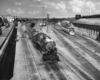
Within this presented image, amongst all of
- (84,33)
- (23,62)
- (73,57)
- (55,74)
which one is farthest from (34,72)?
(84,33)

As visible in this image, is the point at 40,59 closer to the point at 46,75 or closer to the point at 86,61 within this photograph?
the point at 46,75

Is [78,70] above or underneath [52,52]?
underneath

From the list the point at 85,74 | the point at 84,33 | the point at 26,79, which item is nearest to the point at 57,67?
the point at 85,74

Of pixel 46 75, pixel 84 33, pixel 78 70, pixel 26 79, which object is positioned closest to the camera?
pixel 26 79

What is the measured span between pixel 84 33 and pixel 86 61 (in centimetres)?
2727

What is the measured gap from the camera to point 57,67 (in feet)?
63.2

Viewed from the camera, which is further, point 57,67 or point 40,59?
point 40,59

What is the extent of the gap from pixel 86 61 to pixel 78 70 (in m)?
4.93

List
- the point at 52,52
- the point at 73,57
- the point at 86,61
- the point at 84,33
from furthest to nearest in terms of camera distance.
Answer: the point at 84,33 → the point at 73,57 → the point at 86,61 → the point at 52,52

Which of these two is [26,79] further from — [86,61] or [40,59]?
[86,61]

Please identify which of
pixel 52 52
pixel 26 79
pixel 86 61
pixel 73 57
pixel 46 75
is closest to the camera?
pixel 26 79

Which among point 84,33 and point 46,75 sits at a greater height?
point 84,33

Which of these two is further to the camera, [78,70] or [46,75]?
[78,70]

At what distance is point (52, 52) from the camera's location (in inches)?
832
